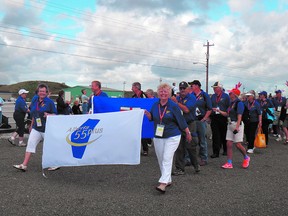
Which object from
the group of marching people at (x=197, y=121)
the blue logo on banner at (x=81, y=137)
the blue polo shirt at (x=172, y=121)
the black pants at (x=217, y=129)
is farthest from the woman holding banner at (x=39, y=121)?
the black pants at (x=217, y=129)

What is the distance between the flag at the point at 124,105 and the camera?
7529mm

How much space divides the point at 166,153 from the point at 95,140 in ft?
4.47

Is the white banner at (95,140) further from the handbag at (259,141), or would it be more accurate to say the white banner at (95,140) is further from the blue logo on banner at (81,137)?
the handbag at (259,141)

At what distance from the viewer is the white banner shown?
557cm

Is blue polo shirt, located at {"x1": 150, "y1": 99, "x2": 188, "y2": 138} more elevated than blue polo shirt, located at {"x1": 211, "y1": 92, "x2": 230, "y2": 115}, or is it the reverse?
blue polo shirt, located at {"x1": 211, "y1": 92, "x2": 230, "y2": 115}

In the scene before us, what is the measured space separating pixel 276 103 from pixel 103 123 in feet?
31.1

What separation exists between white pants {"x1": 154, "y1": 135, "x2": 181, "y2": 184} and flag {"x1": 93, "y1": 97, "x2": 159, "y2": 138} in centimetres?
257

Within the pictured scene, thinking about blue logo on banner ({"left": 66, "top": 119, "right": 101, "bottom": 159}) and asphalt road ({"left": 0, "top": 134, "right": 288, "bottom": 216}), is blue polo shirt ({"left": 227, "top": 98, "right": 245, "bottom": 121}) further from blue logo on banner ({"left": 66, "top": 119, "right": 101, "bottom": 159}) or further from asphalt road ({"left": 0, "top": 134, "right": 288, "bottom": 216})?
blue logo on banner ({"left": 66, "top": 119, "right": 101, "bottom": 159})

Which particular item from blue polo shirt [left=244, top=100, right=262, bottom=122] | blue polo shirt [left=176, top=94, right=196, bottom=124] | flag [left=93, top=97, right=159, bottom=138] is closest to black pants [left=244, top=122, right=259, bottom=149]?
blue polo shirt [left=244, top=100, right=262, bottom=122]

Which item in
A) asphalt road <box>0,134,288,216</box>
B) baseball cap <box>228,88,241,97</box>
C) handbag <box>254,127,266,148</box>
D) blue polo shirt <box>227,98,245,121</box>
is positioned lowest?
asphalt road <box>0,134,288,216</box>

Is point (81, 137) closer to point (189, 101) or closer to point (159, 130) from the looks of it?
point (159, 130)

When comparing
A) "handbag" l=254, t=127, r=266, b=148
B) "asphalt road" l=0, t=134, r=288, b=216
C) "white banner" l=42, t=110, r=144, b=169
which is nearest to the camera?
"asphalt road" l=0, t=134, r=288, b=216

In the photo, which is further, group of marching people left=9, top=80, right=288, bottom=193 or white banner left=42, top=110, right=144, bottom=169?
white banner left=42, top=110, right=144, bottom=169

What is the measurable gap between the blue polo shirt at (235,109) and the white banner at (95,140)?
2609 millimetres
